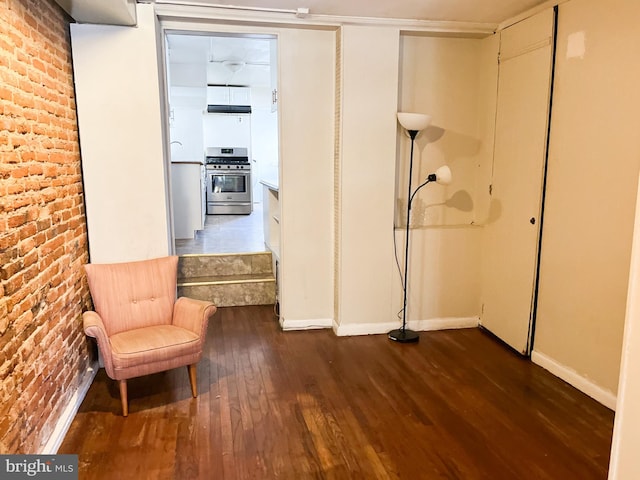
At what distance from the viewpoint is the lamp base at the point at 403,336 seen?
371cm

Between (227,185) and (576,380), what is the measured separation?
7.32 meters

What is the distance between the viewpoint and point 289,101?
3.65 meters

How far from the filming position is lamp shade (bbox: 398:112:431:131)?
348 centimetres

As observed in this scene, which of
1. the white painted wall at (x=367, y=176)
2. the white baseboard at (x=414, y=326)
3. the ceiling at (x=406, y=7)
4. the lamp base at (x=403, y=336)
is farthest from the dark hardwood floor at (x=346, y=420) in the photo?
the ceiling at (x=406, y=7)

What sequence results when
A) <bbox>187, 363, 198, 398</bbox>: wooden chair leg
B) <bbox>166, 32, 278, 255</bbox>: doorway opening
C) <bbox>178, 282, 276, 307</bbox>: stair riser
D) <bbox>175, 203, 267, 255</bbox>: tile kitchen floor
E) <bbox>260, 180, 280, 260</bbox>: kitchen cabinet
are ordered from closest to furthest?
<bbox>187, 363, 198, 398</bbox>: wooden chair leg
<bbox>178, 282, 276, 307</bbox>: stair riser
<bbox>260, 180, 280, 260</bbox>: kitchen cabinet
<bbox>175, 203, 267, 255</bbox>: tile kitchen floor
<bbox>166, 32, 278, 255</bbox>: doorway opening

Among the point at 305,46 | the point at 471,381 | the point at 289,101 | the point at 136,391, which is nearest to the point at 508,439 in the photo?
the point at 471,381

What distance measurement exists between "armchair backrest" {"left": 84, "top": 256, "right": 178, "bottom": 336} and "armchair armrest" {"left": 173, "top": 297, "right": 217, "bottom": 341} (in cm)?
9

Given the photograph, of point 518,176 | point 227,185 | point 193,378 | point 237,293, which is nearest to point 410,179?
point 518,176

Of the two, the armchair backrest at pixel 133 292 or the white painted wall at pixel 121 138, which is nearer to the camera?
the armchair backrest at pixel 133 292

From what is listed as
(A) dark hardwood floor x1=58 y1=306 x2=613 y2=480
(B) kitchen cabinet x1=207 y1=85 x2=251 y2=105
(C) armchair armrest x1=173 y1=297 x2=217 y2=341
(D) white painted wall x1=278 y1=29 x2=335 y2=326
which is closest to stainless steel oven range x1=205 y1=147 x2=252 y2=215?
(B) kitchen cabinet x1=207 y1=85 x2=251 y2=105

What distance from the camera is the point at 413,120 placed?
348cm

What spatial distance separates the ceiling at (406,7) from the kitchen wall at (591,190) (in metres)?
0.44

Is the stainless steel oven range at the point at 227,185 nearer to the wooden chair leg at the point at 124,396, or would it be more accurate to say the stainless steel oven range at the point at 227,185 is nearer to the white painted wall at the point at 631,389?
the wooden chair leg at the point at 124,396

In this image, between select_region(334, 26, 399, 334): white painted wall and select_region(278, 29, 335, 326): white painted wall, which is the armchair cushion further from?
select_region(334, 26, 399, 334): white painted wall
